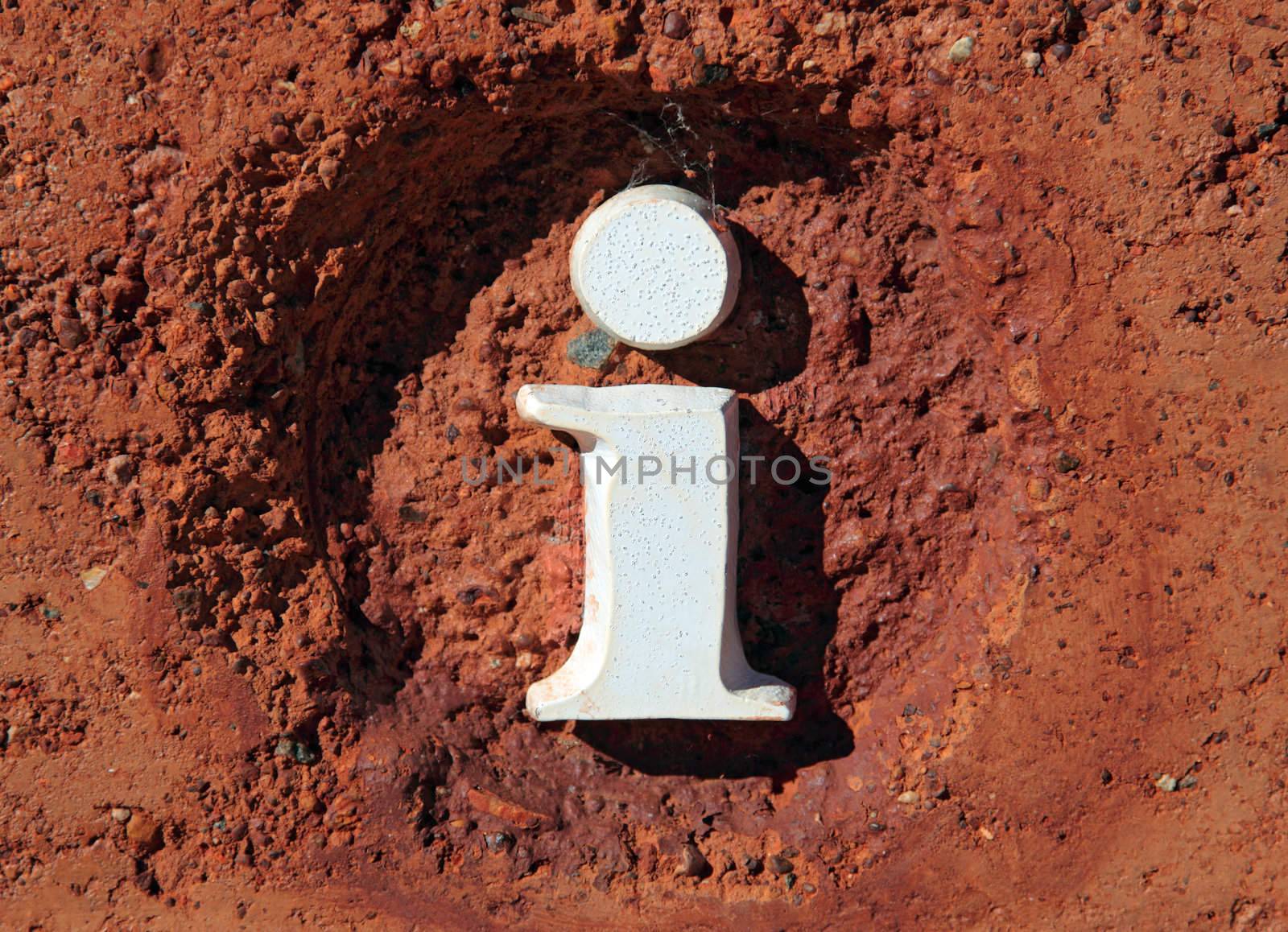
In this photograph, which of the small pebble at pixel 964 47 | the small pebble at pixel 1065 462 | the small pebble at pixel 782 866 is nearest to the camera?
the small pebble at pixel 964 47

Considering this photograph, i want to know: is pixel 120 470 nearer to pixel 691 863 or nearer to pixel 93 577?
pixel 93 577

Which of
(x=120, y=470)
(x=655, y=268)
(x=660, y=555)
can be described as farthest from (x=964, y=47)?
(x=120, y=470)

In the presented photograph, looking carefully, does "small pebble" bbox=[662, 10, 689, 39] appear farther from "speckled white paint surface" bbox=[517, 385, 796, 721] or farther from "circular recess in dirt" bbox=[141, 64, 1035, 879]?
"speckled white paint surface" bbox=[517, 385, 796, 721]

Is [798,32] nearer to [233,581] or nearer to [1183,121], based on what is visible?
[1183,121]

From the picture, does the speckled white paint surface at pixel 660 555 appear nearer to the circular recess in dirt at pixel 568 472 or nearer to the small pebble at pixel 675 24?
the circular recess in dirt at pixel 568 472

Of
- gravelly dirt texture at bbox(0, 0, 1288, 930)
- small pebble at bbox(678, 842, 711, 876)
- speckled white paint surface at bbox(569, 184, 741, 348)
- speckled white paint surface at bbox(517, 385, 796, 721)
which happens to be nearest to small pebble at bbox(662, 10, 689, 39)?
gravelly dirt texture at bbox(0, 0, 1288, 930)

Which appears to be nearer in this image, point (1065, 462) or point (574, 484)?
point (1065, 462)

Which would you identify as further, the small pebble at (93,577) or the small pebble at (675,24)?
the small pebble at (93,577)

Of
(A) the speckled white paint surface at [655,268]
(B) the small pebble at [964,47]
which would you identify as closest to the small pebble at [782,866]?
(A) the speckled white paint surface at [655,268]
